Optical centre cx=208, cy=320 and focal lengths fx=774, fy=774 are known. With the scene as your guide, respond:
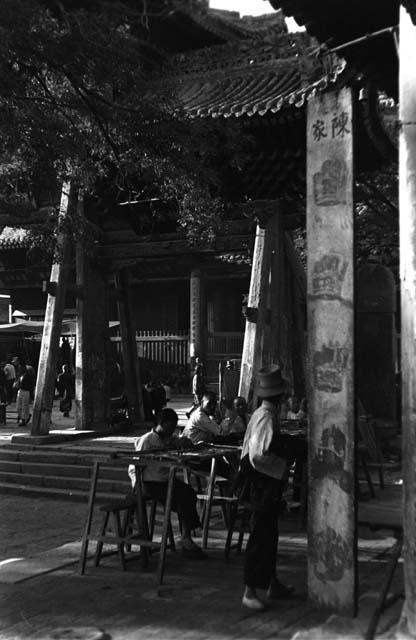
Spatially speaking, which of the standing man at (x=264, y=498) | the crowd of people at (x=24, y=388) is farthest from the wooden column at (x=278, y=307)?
the crowd of people at (x=24, y=388)

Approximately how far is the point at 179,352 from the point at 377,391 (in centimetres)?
1311

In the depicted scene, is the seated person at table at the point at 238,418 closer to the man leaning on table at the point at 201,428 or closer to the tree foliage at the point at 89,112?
the man leaning on table at the point at 201,428

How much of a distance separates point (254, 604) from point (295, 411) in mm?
6832

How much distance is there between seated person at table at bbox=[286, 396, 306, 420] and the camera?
11875mm

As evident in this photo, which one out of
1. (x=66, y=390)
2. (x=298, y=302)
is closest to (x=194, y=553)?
(x=298, y=302)

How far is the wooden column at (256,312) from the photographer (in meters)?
12.0

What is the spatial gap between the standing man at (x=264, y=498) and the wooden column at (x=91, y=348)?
9166mm

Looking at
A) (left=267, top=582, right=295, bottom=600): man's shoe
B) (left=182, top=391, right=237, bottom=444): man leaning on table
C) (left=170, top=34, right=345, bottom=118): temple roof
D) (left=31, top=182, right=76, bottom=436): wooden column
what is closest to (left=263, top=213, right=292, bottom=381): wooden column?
(left=170, top=34, right=345, bottom=118): temple roof

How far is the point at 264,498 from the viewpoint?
5.71 meters

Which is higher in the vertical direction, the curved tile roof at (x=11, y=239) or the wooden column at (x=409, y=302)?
the curved tile roof at (x=11, y=239)

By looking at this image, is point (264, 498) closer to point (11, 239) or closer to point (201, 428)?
point (201, 428)

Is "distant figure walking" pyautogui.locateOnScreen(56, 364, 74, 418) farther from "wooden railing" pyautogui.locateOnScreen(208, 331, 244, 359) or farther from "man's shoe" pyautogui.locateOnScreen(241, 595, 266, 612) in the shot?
"man's shoe" pyautogui.locateOnScreen(241, 595, 266, 612)

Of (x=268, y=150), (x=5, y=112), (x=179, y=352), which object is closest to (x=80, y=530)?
(x=5, y=112)

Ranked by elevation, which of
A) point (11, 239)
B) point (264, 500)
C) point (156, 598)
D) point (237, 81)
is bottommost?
point (156, 598)
